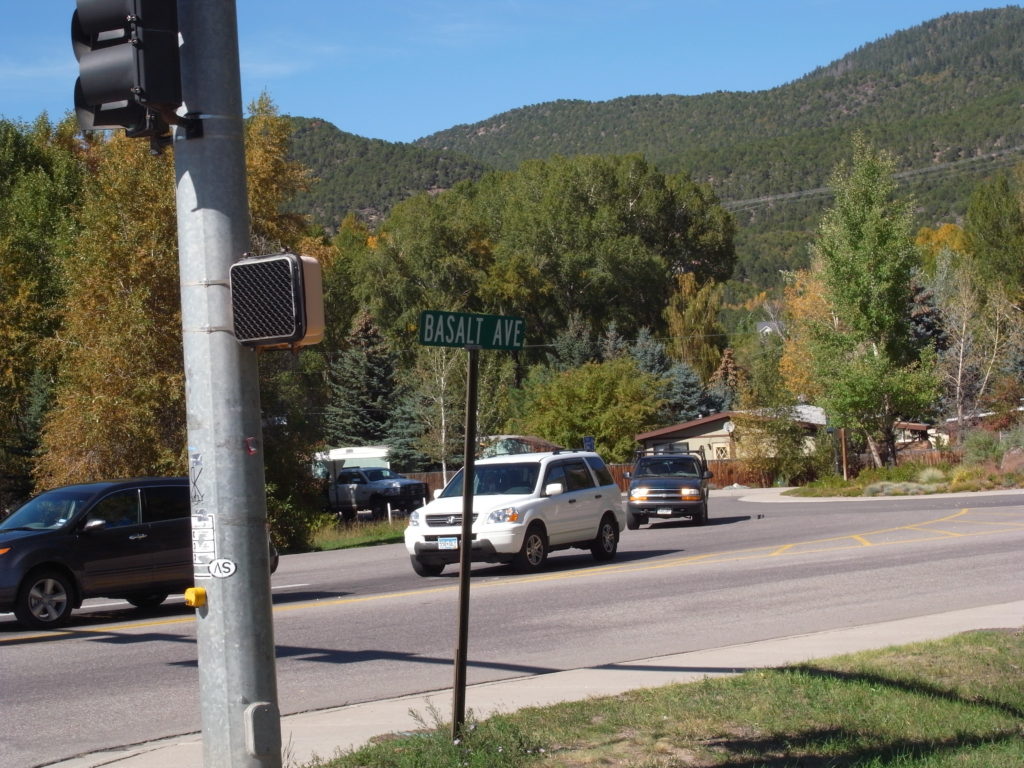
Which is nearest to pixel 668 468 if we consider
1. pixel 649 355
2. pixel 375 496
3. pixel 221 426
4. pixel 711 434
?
pixel 375 496

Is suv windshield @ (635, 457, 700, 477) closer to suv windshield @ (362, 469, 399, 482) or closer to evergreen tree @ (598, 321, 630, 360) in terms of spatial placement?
suv windshield @ (362, 469, 399, 482)

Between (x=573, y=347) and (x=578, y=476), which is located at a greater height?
(x=573, y=347)

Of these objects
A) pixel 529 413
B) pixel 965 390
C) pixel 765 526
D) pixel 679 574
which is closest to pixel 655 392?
pixel 529 413

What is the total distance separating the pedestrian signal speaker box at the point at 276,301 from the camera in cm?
525

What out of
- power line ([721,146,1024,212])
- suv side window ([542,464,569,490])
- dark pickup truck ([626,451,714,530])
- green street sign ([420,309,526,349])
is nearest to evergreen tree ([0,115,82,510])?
dark pickup truck ([626,451,714,530])

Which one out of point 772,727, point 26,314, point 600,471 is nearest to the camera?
point 772,727

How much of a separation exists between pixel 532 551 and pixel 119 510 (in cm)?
641

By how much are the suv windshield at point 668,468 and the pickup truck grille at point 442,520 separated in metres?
14.3

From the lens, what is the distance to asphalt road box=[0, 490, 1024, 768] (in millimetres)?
9727

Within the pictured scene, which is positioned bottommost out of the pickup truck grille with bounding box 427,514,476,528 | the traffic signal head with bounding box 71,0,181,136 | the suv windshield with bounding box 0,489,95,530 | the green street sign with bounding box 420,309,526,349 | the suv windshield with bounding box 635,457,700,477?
the suv windshield with bounding box 635,457,700,477

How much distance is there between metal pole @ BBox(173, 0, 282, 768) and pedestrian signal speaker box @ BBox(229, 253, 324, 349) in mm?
114

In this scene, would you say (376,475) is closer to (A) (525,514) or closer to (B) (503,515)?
(A) (525,514)

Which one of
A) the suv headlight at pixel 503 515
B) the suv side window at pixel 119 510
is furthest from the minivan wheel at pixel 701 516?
the suv side window at pixel 119 510

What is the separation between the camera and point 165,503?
15.6 m
